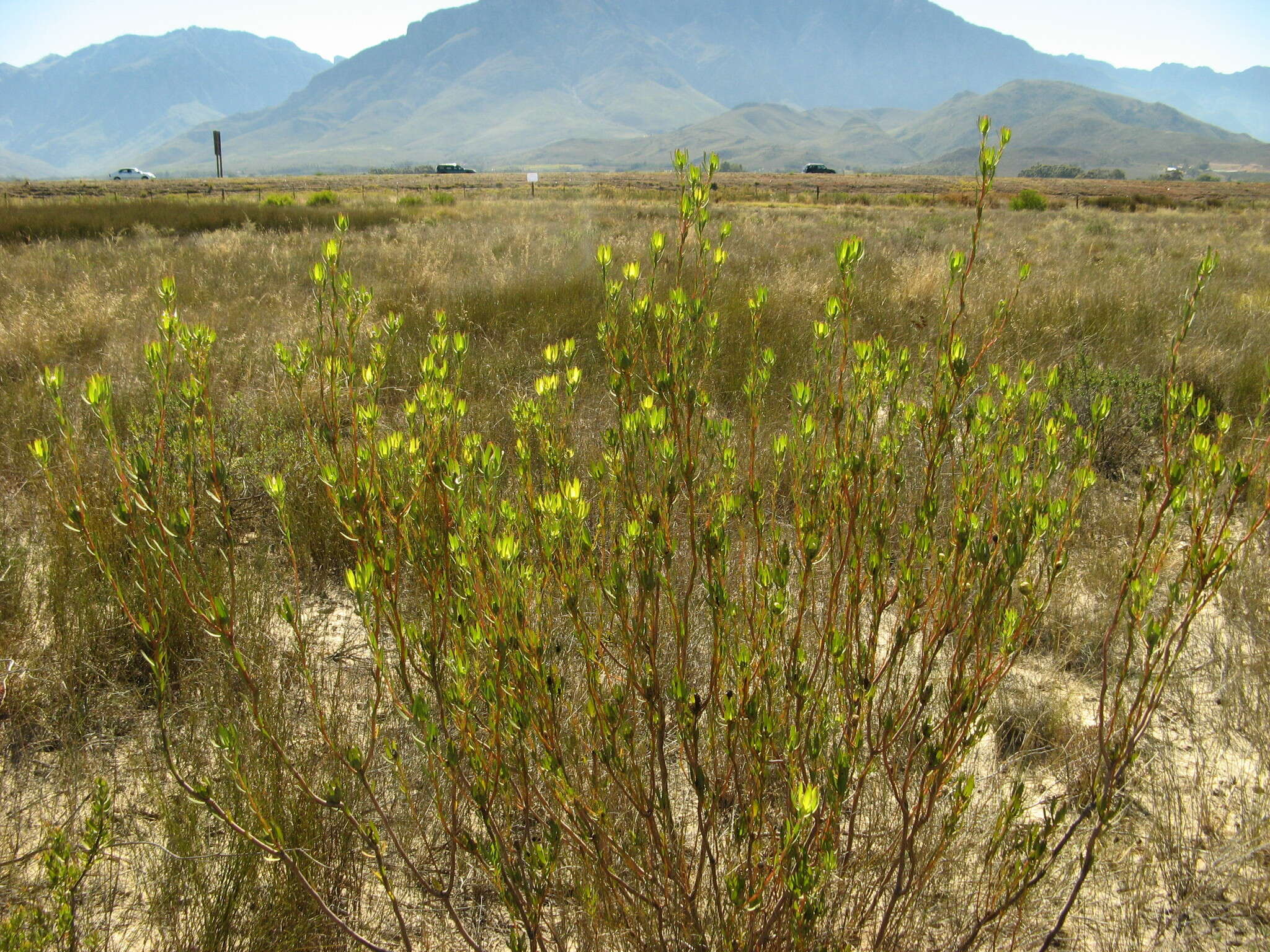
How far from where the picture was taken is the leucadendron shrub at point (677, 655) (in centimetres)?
126

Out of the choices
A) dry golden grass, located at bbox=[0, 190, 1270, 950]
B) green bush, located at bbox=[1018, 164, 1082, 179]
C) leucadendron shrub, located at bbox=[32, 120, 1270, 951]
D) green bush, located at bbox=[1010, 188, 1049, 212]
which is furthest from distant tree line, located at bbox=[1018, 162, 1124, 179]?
leucadendron shrub, located at bbox=[32, 120, 1270, 951]

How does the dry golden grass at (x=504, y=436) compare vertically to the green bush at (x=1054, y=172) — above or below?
below

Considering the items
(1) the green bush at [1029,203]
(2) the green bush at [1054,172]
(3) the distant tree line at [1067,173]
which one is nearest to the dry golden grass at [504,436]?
(1) the green bush at [1029,203]

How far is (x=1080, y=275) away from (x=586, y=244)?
6.54m

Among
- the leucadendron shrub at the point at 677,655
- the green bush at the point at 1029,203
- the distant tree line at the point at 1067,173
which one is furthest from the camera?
the distant tree line at the point at 1067,173

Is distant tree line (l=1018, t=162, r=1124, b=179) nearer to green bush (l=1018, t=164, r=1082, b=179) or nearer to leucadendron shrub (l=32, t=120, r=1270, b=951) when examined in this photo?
green bush (l=1018, t=164, r=1082, b=179)

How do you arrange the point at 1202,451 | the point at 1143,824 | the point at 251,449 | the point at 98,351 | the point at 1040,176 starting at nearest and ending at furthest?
1. the point at 1202,451
2. the point at 1143,824
3. the point at 251,449
4. the point at 98,351
5. the point at 1040,176

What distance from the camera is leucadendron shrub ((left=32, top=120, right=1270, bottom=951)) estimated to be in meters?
1.26

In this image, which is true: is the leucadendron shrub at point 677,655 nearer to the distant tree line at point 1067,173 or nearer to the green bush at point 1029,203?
the green bush at point 1029,203

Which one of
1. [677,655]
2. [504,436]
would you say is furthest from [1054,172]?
[677,655]

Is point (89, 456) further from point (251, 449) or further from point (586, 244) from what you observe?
point (586, 244)

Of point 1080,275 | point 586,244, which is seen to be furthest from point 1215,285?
point 586,244

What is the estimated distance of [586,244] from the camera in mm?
10219

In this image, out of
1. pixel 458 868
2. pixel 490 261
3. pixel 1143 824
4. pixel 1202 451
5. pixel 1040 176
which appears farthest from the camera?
pixel 1040 176
